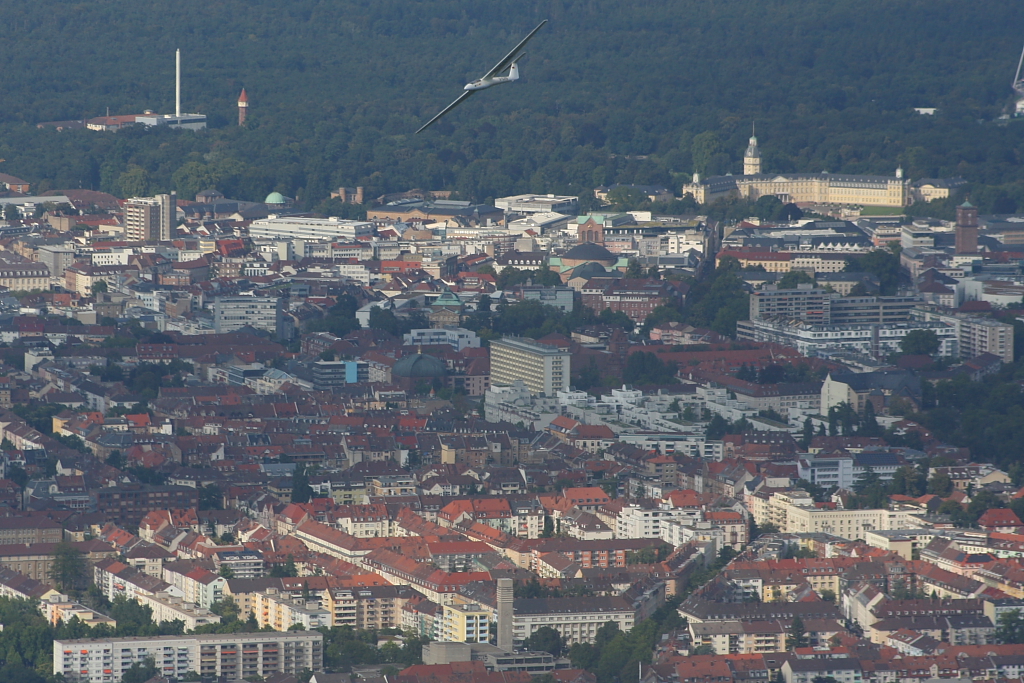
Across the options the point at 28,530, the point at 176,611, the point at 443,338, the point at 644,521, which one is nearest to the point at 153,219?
the point at 443,338

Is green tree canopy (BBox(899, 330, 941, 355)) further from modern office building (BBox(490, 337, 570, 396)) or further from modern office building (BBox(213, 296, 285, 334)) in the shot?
modern office building (BBox(213, 296, 285, 334))

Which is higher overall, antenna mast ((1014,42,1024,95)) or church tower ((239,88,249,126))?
antenna mast ((1014,42,1024,95))

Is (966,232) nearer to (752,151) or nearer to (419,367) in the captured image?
(752,151)

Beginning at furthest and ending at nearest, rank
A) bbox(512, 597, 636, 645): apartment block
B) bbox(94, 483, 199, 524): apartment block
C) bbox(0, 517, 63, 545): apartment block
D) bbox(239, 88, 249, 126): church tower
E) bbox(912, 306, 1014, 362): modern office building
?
bbox(239, 88, 249, 126): church tower < bbox(912, 306, 1014, 362): modern office building < bbox(94, 483, 199, 524): apartment block < bbox(0, 517, 63, 545): apartment block < bbox(512, 597, 636, 645): apartment block

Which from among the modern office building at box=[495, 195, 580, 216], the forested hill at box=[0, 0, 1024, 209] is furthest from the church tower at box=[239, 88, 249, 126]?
the modern office building at box=[495, 195, 580, 216]

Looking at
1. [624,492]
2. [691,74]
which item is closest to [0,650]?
[624,492]

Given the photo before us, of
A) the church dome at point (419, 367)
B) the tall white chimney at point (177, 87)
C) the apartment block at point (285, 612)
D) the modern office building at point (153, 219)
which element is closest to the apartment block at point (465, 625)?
the apartment block at point (285, 612)
